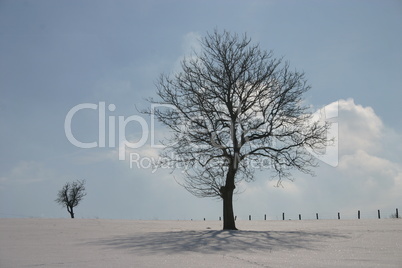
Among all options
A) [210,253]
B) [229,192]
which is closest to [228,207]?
[229,192]

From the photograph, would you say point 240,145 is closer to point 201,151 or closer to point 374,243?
point 201,151

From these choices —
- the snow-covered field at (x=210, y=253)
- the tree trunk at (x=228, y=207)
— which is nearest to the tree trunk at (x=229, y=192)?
the tree trunk at (x=228, y=207)

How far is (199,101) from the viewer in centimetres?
1942

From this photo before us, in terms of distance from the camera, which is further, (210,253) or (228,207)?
(228,207)

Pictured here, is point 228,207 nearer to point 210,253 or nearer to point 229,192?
point 229,192

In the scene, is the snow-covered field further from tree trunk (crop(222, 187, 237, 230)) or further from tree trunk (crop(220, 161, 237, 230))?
tree trunk (crop(220, 161, 237, 230))

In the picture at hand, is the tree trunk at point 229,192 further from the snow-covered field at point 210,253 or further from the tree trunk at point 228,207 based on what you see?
the snow-covered field at point 210,253

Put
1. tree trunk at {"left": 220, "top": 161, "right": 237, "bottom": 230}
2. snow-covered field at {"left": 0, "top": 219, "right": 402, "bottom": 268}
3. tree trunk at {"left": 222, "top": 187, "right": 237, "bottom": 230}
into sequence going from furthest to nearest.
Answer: tree trunk at {"left": 220, "top": 161, "right": 237, "bottom": 230}
tree trunk at {"left": 222, "top": 187, "right": 237, "bottom": 230}
snow-covered field at {"left": 0, "top": 219, "right": 402, "bottom": 268}

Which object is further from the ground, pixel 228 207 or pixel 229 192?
pixel 229 192

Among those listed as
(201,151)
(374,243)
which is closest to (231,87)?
(201,151)

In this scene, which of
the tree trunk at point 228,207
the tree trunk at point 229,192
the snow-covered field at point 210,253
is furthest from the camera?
the tree trunk at point 229,192

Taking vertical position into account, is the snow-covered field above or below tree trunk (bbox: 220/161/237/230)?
below

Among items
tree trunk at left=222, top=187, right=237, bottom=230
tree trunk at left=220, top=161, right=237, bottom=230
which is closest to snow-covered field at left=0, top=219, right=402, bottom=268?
tree trunk at left=222, top=187, right=237, bottom=230

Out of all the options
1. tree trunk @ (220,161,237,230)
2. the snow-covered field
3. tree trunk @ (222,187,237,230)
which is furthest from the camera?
tree trunk @ (220,161,237,230)
